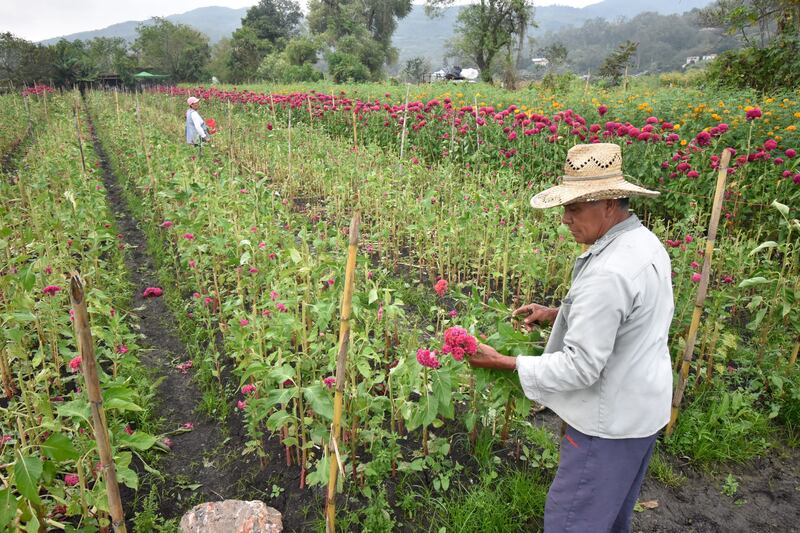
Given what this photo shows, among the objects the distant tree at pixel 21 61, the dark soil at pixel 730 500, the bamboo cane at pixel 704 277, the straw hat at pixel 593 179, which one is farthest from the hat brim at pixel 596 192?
the distant tree at pixel 21 61

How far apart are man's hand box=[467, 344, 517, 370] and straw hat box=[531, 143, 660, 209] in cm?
56

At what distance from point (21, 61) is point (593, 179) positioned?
40.6 meters

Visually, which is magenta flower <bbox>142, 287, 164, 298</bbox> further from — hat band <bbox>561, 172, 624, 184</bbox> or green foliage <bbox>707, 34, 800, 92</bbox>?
green foliage <bbox>707, 34, 800, 92</bbox>

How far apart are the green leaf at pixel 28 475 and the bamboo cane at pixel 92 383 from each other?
210mm

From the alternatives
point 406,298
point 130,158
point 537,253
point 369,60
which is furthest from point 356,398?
point 369,60

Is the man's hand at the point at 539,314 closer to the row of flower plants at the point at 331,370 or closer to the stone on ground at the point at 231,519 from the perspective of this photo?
the row of flower plants at the point at 331,370

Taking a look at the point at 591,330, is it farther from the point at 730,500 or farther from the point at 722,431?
the point at 722,431

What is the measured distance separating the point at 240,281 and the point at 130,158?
265 inches

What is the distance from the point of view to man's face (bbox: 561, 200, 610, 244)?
1729 mm

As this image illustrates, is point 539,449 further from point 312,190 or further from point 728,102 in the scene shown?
point 728,102

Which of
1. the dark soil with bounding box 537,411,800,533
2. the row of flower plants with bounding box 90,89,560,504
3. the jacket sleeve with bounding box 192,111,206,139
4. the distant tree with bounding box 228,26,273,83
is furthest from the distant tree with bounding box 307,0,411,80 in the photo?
the dark soil with bounding box 537,411,800,533

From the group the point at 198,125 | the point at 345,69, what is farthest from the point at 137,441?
the point at 345,69

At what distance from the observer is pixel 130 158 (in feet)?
29.4

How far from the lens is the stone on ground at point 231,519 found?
2.23m
